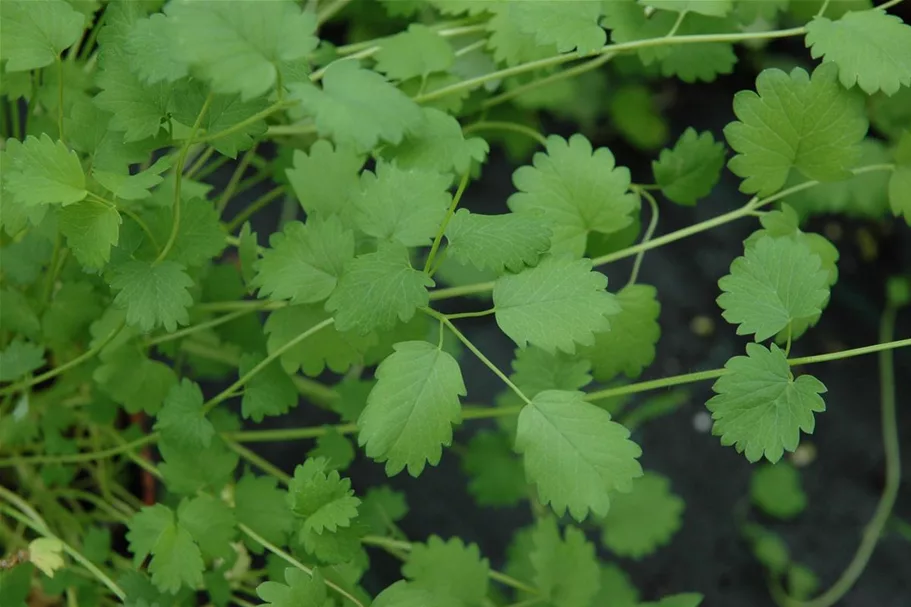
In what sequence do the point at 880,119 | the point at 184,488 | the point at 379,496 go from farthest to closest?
the point at 880,119, the point at 379,496, the point at 184,488

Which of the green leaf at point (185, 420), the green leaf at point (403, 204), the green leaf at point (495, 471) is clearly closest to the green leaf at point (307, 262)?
the green leaf at point (403, 204)

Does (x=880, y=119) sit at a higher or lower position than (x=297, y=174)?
lower

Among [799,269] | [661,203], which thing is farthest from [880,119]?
[799,269]

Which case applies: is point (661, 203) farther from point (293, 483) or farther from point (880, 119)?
point (293, 483)

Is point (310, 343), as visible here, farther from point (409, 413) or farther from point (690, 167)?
point (690, 167)

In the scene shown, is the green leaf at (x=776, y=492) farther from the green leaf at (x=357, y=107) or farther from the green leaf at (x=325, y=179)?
the green leaf at (x=357, y=107)

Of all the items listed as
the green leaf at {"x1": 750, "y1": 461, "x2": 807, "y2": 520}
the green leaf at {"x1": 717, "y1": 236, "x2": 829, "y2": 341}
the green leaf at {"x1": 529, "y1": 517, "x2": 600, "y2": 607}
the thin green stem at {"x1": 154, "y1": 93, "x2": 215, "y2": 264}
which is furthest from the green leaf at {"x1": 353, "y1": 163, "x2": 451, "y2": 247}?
the green leaf at {"x1": 750, "y1": 461, "x2": 807, "y2": 520}

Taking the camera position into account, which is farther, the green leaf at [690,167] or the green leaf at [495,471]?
the green leaf at [495,471]

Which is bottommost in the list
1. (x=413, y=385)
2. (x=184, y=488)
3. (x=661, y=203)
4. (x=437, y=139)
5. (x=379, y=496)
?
(x=661, y=203)
